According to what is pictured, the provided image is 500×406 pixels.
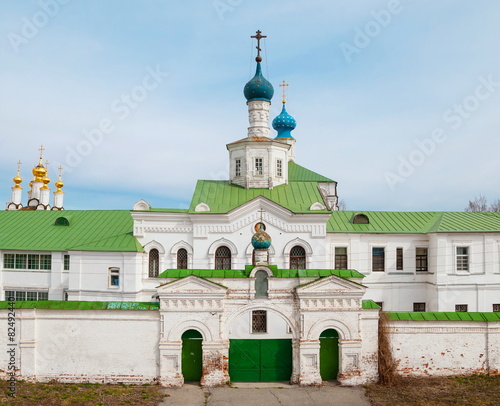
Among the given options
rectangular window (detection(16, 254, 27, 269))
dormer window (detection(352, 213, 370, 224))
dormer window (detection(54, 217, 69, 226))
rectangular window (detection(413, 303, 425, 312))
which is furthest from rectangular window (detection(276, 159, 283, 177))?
rectangular window (detection(16, 254, 27, 269))

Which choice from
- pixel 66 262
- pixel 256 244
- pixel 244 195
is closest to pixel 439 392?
pixel 256 244

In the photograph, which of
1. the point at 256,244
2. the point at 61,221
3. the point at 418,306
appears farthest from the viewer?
the point at 61,221

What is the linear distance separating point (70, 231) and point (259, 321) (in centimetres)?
1259

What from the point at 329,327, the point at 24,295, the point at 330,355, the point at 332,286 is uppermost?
the point at 332,286

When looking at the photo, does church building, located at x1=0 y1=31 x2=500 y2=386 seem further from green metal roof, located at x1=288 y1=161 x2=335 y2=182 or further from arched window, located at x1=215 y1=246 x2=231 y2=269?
green metal roof, located at x1=288 y1=161 x2=335 y2=182

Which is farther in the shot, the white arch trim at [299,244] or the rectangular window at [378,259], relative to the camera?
the rectangular window at [378,259]

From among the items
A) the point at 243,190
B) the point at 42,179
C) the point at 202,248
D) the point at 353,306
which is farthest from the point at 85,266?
the point at 42,179

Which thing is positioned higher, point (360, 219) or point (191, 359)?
point (360, 219)

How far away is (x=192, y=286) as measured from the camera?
14859 millimetres

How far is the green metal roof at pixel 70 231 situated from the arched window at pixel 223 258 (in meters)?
3.69

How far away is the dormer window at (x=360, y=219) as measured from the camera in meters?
25.4

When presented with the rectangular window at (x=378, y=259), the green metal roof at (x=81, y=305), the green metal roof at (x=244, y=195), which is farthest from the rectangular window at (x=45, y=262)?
the rectangular window at (x=378, y=259)

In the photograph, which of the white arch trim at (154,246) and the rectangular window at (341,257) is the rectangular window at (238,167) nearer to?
the white arch trim at (154,246)

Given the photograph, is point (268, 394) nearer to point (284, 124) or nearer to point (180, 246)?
point (180, 246)
